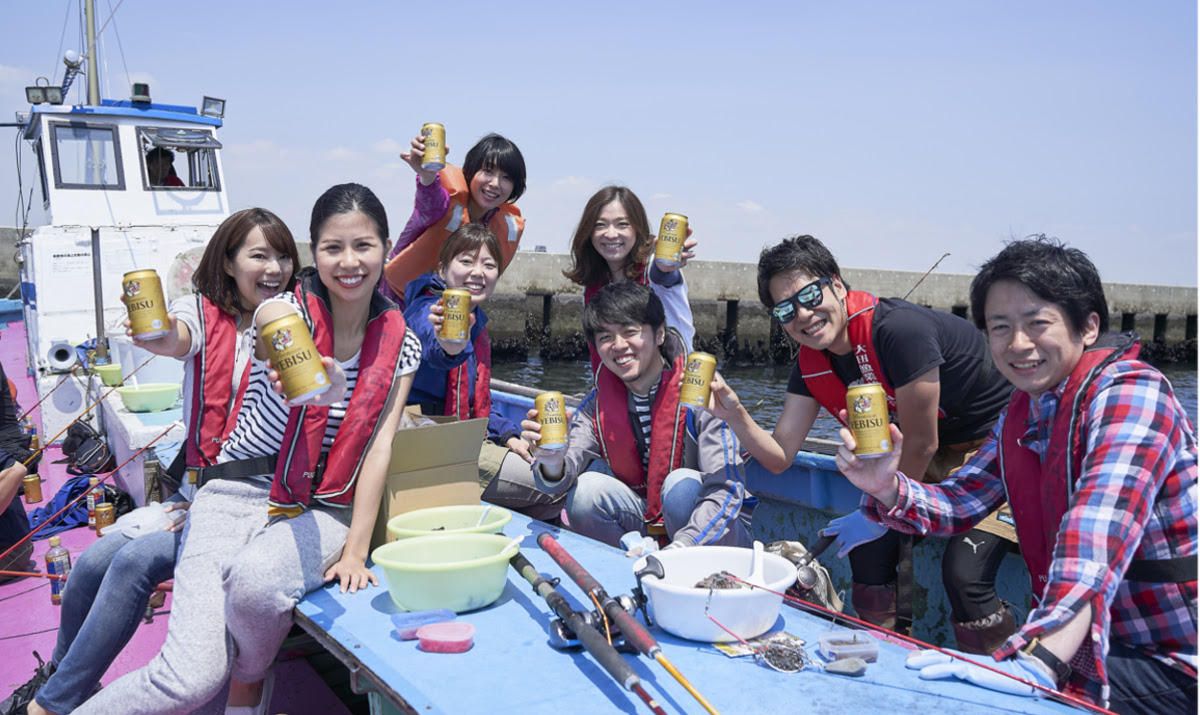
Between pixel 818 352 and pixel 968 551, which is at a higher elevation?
pixel 818 352

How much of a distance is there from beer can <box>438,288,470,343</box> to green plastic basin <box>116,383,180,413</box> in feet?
11.5

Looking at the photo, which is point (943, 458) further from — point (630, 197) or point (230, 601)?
point (230, 601)

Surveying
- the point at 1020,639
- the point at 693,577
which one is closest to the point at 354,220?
the point at 693,577

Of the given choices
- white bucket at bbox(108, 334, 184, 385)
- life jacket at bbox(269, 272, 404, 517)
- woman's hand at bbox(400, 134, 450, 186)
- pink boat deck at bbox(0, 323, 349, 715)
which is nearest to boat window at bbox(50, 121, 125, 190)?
white bucket at bbox(108, 334, 184, 385)

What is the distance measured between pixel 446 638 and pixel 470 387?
200 cm

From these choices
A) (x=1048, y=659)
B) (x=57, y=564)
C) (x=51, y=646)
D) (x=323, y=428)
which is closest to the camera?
(x=1048, y=659)

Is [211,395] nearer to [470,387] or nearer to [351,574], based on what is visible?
[351,574]

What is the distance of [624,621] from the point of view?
2.04 meters

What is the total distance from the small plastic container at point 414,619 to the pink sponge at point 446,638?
0.04 m

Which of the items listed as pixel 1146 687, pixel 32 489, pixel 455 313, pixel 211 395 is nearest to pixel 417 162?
pixel 455 313

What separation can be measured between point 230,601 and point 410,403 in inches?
72.0

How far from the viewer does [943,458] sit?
10.5 feet

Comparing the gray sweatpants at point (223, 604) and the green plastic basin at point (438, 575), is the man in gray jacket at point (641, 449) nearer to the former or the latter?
the green plastic basin at point (438, 575)

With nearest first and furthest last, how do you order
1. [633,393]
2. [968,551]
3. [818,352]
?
1. [968,551]
2. [818,352]
3. [633,393]
